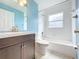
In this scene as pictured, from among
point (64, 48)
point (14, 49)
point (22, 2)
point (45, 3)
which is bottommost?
point (64, 48)


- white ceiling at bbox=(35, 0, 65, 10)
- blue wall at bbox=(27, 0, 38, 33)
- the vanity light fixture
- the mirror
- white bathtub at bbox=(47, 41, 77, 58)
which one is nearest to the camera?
the mirror

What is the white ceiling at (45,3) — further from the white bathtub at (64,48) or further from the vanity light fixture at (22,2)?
the white bathtub at (64,48)

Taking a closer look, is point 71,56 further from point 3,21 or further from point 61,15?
point 3,21

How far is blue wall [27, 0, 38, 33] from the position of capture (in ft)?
11.5

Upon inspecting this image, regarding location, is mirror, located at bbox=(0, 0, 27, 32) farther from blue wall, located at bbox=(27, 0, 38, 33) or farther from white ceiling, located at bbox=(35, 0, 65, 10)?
white ceiling, located at bbox=(35, 0, 65, 10)

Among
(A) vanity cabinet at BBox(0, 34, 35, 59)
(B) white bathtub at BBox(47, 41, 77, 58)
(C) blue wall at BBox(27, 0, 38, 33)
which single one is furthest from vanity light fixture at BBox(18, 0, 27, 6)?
(B) white bathtub at BBox(47, 41, 77, 58)

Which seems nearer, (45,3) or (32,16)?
(32,16)

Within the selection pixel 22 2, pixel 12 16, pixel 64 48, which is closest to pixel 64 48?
pixel 64 48

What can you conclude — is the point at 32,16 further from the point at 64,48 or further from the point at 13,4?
the point at 64,48

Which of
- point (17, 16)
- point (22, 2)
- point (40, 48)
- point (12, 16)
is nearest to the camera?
point (12, 16)

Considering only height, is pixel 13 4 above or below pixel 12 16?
above

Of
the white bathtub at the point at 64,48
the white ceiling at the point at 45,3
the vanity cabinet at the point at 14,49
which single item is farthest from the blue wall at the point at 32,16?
the vanity cabinet at the point at 14,49

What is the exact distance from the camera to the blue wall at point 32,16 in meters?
3.51

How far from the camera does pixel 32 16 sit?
12.2 feet
